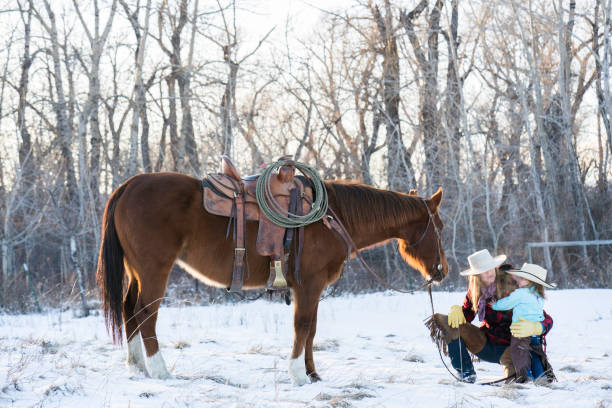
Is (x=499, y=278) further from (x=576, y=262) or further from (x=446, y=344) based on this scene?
(x=576, y=262)

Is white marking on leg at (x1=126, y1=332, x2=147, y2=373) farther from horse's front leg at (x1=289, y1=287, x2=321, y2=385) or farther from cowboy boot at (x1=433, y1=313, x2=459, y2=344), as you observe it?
cowboy boot at (x1=433, y1=313, x2=459, y2=344)

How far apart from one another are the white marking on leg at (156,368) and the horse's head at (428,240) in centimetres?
225

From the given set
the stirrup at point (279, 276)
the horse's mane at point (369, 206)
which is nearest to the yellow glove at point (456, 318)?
the horse's mane at point (369, 206)

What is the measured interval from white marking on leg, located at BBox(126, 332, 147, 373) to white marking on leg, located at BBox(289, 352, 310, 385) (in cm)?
117

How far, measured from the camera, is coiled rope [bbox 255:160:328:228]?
4.04m

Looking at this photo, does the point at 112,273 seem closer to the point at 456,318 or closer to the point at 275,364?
the point at 275,364

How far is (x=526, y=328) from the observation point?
3785 millimetres

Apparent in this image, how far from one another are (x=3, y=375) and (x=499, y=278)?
12.0ft

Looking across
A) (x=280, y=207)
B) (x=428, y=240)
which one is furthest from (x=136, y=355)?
(x=428, y=240)

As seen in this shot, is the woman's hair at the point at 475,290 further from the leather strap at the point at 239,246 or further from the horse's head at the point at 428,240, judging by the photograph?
the leather strap at the point at 239,246

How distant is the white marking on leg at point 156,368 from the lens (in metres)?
3.88

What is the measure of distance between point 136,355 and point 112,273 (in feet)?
2.21

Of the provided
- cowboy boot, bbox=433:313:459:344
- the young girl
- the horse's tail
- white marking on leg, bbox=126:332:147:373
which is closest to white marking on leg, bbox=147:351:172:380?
white marking on leg, bbox=126:332:147:373

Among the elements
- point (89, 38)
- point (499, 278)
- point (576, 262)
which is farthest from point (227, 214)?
point (576, 262)
